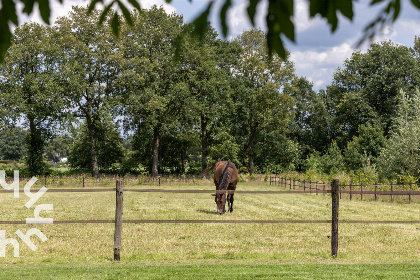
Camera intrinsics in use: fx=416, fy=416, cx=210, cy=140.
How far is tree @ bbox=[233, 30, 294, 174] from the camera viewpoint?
44375 mm

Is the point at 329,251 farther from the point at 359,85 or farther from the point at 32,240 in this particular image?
the point at 359,85

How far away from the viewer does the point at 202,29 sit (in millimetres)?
1998

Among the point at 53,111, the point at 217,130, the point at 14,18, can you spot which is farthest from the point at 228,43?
the point at 14,18

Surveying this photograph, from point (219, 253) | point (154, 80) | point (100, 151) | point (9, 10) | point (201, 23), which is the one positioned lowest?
point (219, 253)

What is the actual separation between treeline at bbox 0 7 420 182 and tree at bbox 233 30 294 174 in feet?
0.39

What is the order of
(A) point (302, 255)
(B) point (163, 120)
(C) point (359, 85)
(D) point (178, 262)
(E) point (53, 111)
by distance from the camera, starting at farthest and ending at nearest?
1. (C) point (359, 85)
2. (B) point (163, 120)
3. (E) point (53, 111)
4. (A) point (302, 255)
5. (D) point (178, 262)

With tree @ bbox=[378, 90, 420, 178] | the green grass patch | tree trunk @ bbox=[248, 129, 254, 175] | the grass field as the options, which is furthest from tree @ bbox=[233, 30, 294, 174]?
the green grass patch

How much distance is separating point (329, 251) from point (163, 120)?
1235 inches

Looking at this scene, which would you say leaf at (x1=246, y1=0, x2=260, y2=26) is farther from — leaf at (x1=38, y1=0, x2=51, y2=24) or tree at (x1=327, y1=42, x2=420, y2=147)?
tree at (x1=327, y1=42, x2=420, y2=147)

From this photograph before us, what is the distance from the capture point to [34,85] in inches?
1362

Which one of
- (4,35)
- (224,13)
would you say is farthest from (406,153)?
(4,35)

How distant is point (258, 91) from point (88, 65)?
17984 mm

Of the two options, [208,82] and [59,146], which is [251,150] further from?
[59,146]

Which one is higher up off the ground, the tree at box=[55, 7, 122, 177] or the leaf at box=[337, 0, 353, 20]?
the tree at box=[55, 7, 122, 177]
